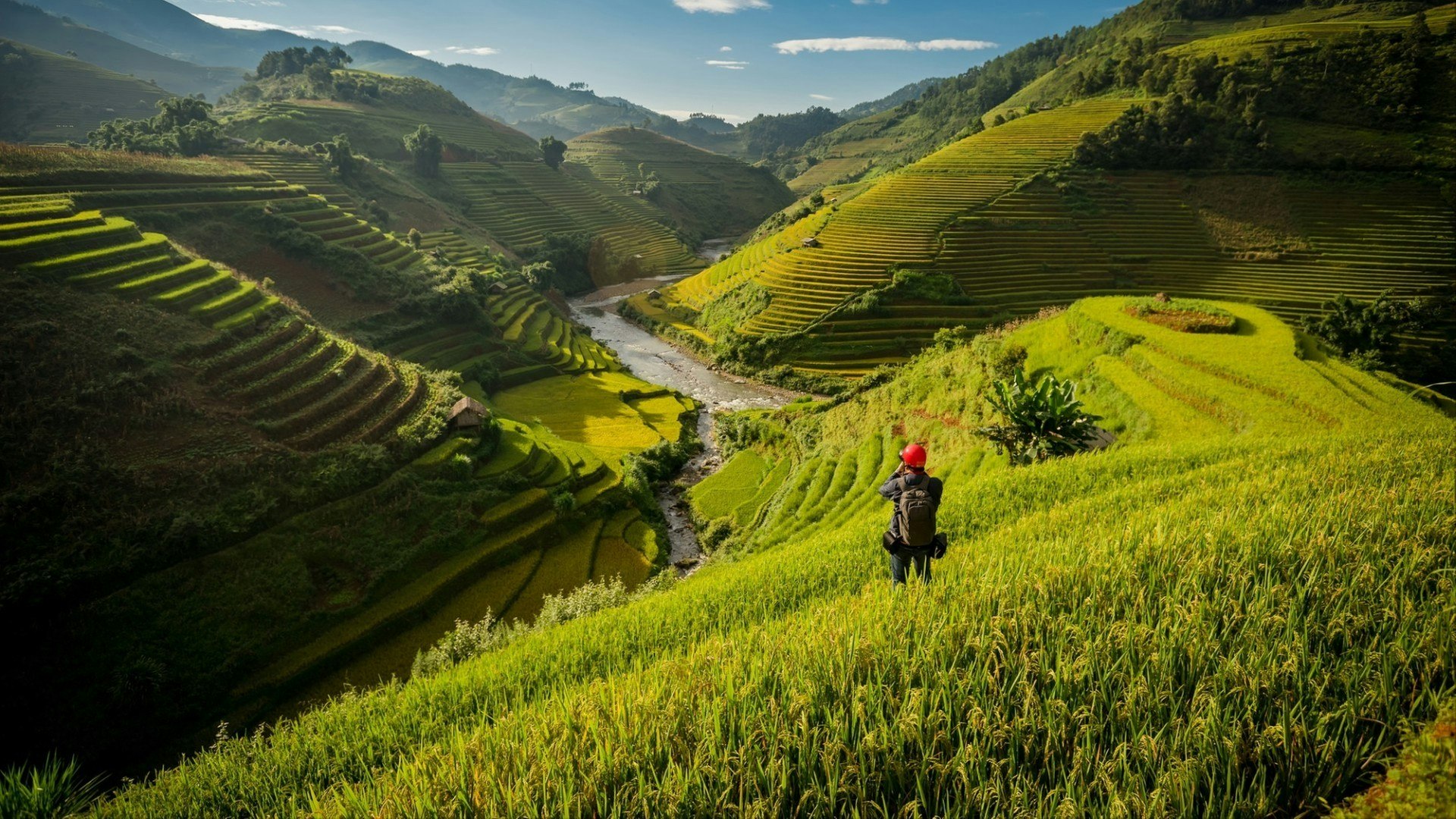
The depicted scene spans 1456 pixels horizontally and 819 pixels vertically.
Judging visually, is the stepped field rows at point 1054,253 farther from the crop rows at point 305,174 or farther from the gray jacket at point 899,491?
the gray jacket at point 899,491

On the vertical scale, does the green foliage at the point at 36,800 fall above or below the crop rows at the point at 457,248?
below

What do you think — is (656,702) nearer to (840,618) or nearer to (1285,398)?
(840,618)

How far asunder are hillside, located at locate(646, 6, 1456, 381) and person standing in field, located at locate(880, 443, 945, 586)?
3939 cm

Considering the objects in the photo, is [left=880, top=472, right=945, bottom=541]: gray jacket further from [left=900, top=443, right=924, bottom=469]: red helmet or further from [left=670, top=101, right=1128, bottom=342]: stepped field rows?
[left=670, top=101, right=1128, bottom=342]: stepped field rows

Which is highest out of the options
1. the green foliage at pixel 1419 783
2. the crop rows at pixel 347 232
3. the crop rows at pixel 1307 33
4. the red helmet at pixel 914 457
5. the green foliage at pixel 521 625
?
the crop rows at pixel 1307 33

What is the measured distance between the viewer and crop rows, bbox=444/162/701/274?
281ft

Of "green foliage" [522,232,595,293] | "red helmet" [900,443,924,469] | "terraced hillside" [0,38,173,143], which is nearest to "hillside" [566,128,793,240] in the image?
"green foliage" [522,232,595,293]

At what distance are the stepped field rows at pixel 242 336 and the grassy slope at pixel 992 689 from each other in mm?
19587

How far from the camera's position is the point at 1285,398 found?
14.9 meters

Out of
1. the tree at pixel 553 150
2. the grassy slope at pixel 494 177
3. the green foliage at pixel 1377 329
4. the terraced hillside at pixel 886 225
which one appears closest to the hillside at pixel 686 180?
the grassy slope at pixel 494 177

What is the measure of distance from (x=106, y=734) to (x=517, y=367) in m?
32.7

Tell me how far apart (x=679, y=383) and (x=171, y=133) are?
5989 centimetres

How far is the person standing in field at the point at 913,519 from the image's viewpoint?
656cm

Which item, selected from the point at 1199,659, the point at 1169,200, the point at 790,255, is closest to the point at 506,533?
the point at 1199,659
